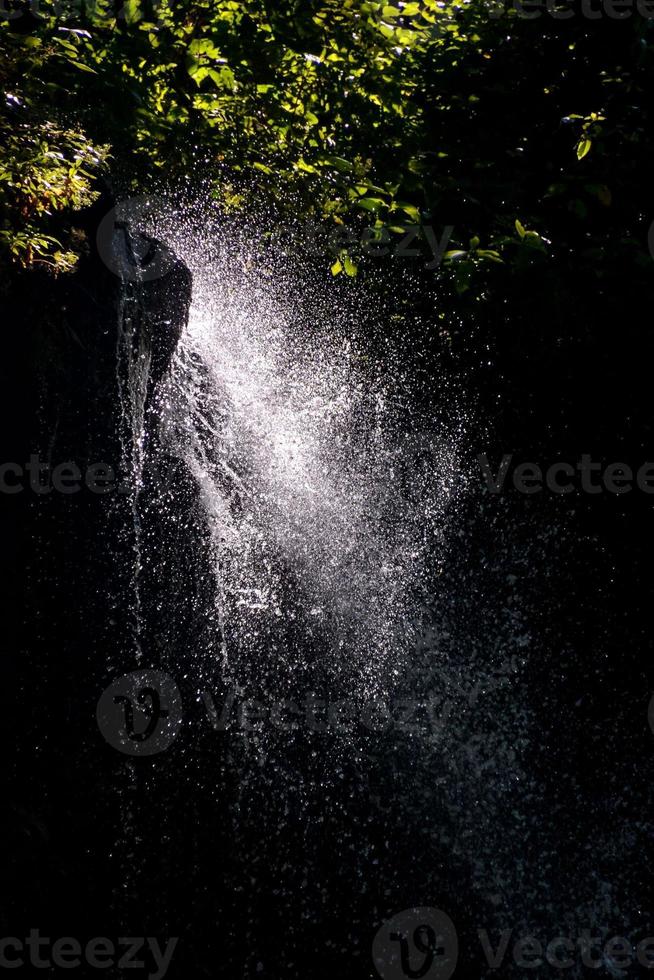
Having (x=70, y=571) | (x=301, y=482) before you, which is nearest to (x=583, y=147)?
(x=301, y=482)

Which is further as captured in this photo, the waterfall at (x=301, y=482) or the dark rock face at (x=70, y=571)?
the waterfall at (x=301, y=482)

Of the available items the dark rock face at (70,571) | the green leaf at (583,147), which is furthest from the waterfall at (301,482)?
the green leaf at (583,147)

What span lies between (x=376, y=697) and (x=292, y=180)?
4.21 m

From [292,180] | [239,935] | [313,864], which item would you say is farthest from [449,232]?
[239,935]

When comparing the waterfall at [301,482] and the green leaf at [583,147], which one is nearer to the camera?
the green leaf at [583,147]

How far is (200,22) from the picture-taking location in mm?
6047

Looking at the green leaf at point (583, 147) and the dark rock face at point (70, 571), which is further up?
the green leaf at point (583, 147)

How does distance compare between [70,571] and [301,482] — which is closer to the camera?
[70,571]

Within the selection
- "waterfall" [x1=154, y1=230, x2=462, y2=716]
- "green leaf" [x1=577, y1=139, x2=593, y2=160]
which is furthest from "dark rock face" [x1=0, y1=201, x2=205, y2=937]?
"green leaf" [x1=577, y1=139, x2=593, y2=160]

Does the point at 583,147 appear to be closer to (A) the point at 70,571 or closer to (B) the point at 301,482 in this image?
(B) the point at 301,482

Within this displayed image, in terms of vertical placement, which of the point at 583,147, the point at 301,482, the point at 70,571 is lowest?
the point at 70,571

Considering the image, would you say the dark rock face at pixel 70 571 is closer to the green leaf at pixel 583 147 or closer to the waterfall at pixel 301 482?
the waterfall at pixel 301 482

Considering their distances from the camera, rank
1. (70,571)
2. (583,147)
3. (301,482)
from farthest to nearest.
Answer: (301,482), (70,571), (583,147)

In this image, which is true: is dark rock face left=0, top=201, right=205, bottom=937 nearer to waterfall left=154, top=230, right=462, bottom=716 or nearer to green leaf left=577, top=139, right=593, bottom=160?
waterfall left=154, top=230, right=462, bottom=716
